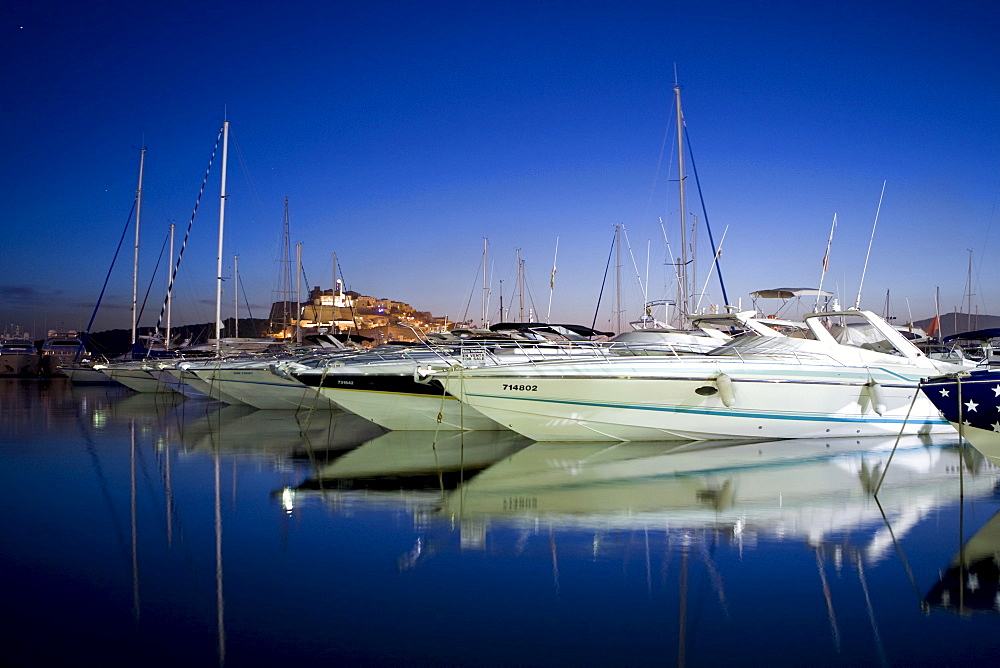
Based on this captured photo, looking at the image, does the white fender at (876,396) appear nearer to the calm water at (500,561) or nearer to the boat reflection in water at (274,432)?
the calm water at (500,561)

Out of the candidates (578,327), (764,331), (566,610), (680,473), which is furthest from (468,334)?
(566,610)

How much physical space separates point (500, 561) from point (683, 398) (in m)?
7.18

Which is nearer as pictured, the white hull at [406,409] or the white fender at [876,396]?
the white fender at [876,396]

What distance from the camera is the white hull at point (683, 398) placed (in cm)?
1259

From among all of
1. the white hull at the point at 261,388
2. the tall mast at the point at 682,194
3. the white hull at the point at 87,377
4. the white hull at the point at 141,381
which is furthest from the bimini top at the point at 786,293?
the white hull at the point at 87,377

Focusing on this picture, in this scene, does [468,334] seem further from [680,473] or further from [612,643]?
[612,643]

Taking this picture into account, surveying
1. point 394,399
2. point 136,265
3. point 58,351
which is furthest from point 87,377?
point 394,399

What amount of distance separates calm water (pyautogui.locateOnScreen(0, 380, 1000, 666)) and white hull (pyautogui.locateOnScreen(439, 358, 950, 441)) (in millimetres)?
1025

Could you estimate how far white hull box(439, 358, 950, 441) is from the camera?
41.3 ft

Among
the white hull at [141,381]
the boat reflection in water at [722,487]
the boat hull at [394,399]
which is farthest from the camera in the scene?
the white hull at [141,381]

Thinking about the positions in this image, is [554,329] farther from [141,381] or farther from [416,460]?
[141,381]

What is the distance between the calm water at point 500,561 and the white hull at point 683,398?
3.36 ft

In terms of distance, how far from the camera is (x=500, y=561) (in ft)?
20.6

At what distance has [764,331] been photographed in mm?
14680
